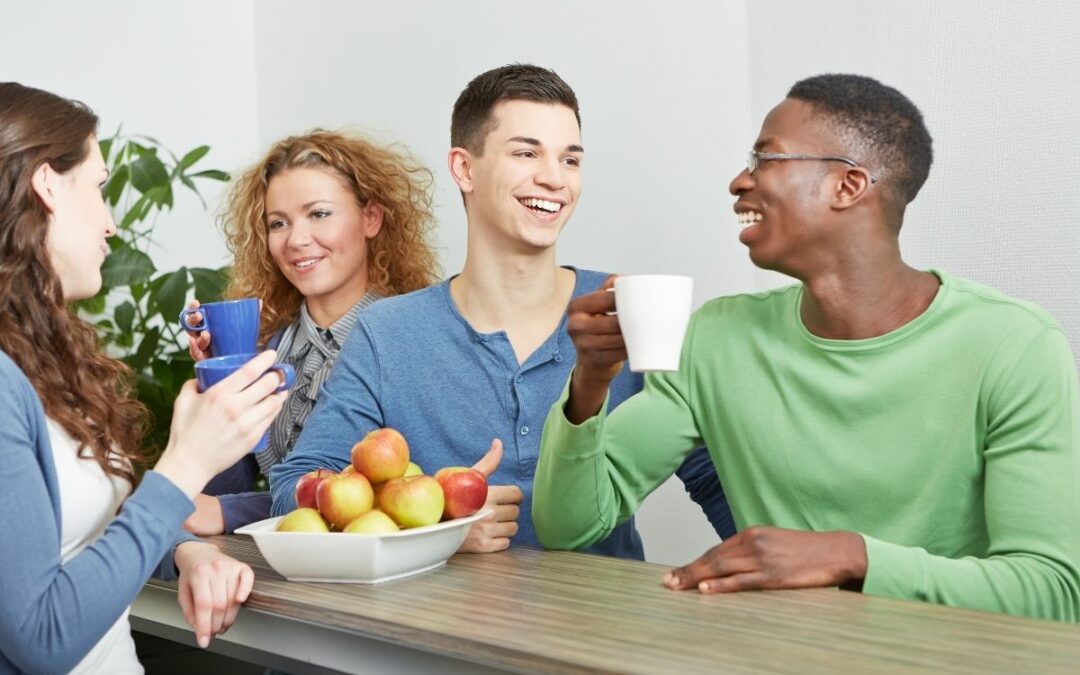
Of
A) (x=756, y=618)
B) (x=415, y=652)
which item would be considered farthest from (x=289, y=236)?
(x=756, y=618)

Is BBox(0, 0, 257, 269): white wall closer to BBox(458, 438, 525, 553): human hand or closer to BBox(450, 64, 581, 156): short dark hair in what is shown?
BBox(450, 64, 581, 156): short dark hair

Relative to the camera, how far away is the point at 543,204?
239 centimetres

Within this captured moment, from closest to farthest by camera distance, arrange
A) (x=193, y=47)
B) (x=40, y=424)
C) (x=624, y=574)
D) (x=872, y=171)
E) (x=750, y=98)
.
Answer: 1. (x=40, y=424)
2. (x=624, y=574)
3. (x=872, y=171)
4. (x=750, y=98)
5. (x=193, y=47)

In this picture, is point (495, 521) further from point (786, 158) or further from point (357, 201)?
point (357, 201)

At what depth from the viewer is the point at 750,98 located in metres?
2.66

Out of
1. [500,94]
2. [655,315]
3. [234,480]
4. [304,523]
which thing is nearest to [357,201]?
[500,94]

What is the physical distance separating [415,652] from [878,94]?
1.14 m

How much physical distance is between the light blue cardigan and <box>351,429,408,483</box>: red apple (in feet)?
0.90

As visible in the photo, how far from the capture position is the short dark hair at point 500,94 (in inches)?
95.0

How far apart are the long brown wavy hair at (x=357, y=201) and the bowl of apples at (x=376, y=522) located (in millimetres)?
1243

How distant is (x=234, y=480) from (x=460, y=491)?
4.27 feet

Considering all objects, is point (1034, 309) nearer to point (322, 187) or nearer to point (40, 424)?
point (40, 424)

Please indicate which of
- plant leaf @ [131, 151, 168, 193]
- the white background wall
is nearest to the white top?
the white background wall

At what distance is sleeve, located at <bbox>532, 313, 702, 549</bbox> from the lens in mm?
1776
